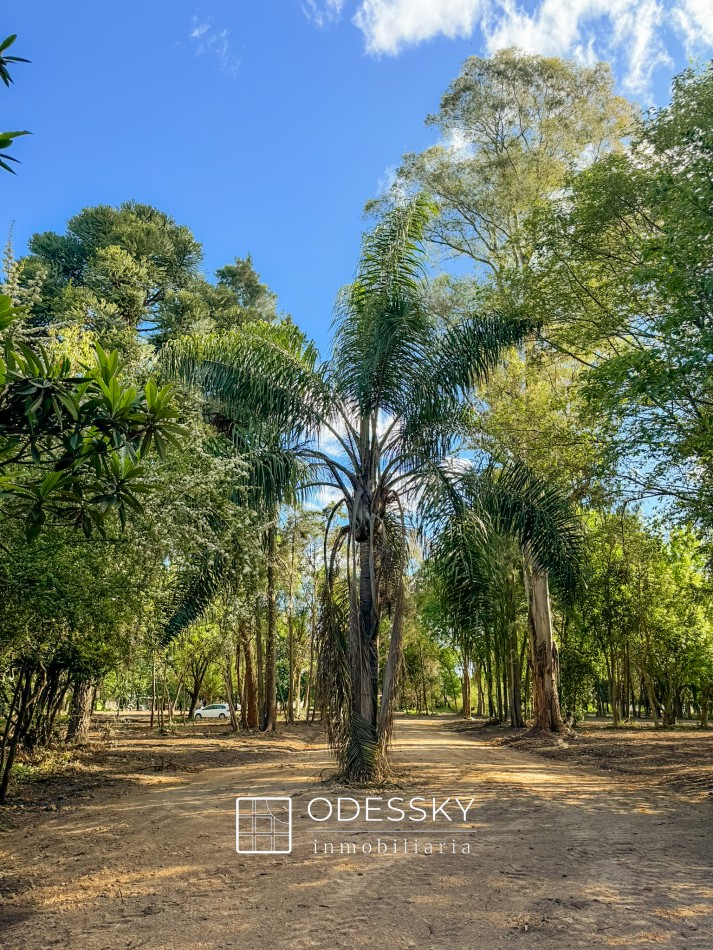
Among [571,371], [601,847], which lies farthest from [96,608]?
[571,371]

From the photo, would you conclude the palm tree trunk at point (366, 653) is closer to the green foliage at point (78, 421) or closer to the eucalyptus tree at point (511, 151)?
the green foliage at point (78, 421)

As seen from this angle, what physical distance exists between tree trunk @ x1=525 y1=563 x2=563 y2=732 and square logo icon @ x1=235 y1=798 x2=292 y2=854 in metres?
11.0

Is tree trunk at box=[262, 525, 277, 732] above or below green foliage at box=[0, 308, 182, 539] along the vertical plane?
below

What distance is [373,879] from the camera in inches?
217

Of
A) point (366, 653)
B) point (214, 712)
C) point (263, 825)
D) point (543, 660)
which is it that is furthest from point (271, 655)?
point (214, 712)

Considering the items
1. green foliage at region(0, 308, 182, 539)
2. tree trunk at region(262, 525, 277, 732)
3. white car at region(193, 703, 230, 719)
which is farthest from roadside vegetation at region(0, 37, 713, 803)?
white car at region(193, 703, 230, 719)

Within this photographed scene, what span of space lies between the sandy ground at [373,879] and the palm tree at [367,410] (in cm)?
Answer: 168

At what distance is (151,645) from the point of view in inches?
431

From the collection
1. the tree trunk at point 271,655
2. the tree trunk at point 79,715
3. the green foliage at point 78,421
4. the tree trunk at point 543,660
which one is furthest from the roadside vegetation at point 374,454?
the tree trunk at point 271,655

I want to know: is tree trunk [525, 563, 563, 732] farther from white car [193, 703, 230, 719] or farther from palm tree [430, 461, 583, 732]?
white car [193, 703, 230, 719]

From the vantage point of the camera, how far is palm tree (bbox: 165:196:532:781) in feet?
31.4

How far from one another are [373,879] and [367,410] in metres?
6.13

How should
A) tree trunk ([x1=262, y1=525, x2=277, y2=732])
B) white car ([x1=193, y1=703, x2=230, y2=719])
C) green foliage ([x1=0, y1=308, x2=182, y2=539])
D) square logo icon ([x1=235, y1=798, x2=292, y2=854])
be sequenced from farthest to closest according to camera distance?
white car ([x1=193, y1=703, x2=230, y2=719]), tree trunk ([x1=262, y1=525, x2=277, y2=732]), square logo icon ([x1=235, y1=798, x2=292, y2=854]), green foliage ([x1=0, y1=308, x2=182, y2=539])

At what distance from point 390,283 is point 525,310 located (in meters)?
2.81
